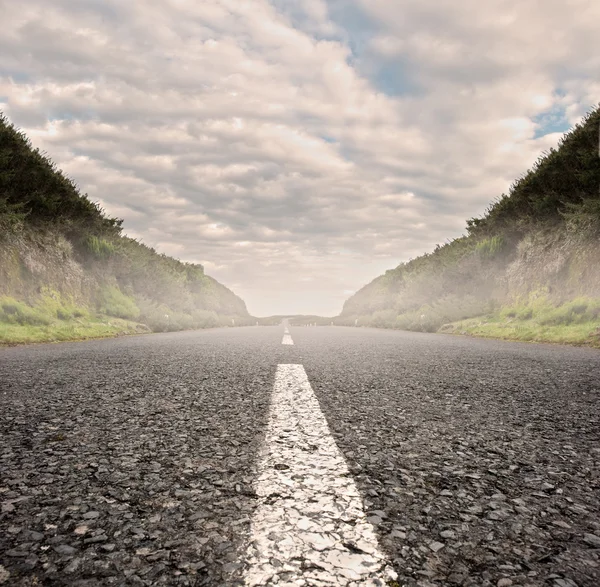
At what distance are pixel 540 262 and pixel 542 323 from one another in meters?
5.98

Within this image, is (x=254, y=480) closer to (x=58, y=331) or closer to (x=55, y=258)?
(x=58, y=331)

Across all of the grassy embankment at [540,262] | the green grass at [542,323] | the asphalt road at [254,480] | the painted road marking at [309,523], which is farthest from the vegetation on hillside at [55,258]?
the grassy embankment at [540,262]

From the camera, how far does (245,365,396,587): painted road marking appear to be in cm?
126

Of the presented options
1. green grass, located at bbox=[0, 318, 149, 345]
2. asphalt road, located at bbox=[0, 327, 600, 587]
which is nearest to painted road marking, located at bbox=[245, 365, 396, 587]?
asphalt road, located at bbox=[0, 327, 600, 587]

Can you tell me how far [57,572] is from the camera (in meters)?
1.28

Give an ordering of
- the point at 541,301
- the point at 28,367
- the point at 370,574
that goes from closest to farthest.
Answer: the point at 370,574 < the point at 28,367 < the point at 541,301

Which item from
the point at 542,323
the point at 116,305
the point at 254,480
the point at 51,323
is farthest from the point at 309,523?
the point at 116,305

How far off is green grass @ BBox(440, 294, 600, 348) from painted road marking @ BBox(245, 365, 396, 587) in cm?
1122

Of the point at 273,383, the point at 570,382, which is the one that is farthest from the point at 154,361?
the point at 570,382

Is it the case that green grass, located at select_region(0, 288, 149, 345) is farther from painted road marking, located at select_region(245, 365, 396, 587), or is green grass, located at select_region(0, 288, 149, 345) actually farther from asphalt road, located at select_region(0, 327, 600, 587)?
painted road marking, located at select_region(245, 365, 396, 587)

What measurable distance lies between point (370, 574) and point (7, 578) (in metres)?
0.99

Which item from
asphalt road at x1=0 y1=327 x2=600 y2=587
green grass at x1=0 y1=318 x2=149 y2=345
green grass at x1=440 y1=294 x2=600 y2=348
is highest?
green grass at x1=440 y1=294 x2=600 y2=348

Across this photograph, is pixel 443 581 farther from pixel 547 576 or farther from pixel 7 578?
pixel 7 578

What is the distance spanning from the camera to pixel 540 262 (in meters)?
20.8
